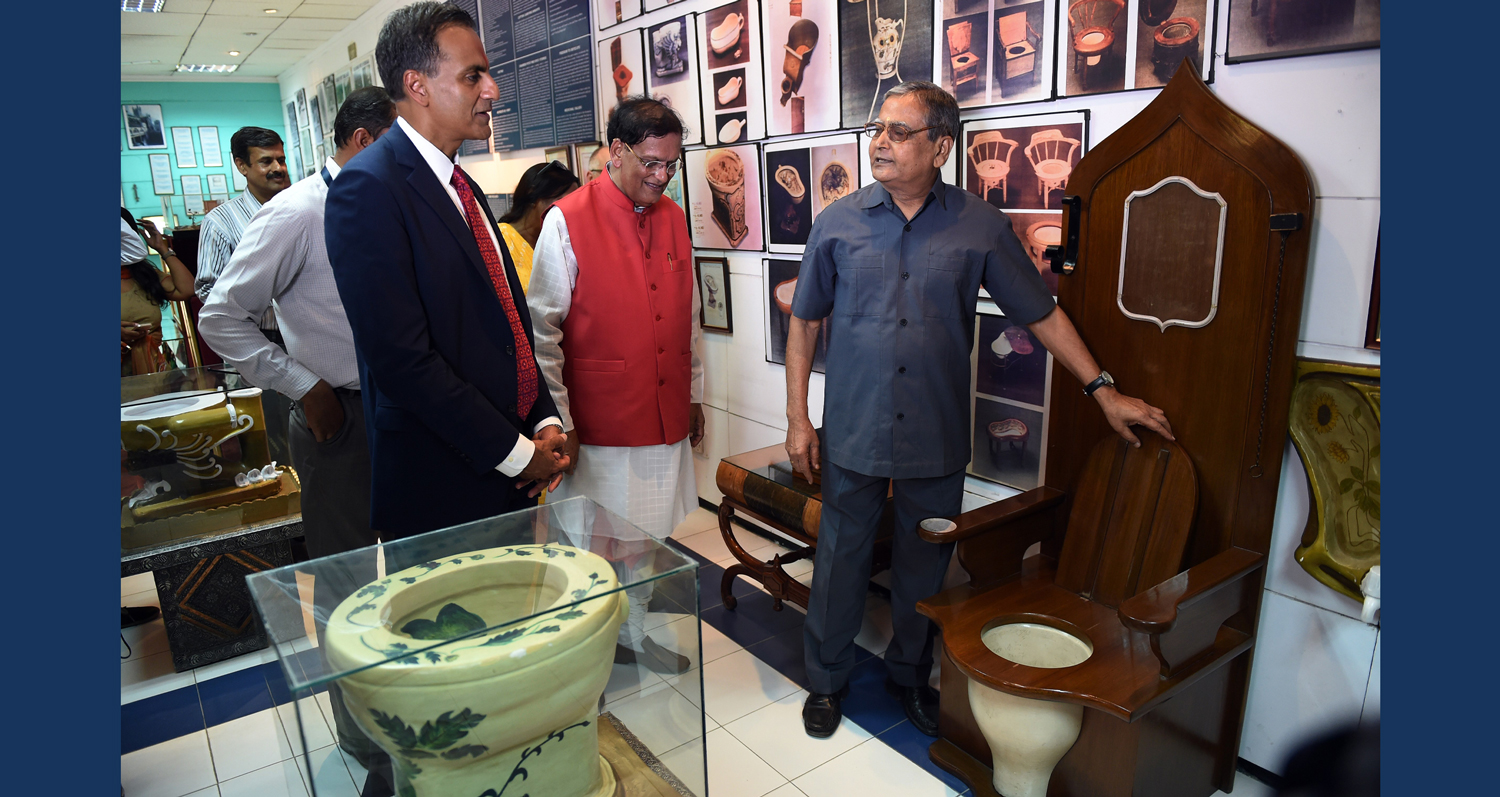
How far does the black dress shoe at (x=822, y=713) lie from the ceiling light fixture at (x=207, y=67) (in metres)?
12.6

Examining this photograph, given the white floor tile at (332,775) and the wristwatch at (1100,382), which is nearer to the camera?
the white floor tile at (332,775)

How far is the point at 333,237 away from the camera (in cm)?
172

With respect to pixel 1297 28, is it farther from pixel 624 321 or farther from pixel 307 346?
pixel 307 346

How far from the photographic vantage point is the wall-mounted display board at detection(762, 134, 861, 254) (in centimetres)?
329

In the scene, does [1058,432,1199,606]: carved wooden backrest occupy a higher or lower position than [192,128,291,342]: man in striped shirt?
lower

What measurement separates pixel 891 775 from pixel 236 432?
259 centimetres

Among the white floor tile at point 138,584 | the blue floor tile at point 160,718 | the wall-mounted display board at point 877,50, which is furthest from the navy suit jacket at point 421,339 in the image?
the white floor tile at point 138,584

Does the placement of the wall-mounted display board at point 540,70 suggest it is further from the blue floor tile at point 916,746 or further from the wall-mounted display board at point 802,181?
the blue floor tile at point 916,746

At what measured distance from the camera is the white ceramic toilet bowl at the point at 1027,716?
6.79 feet

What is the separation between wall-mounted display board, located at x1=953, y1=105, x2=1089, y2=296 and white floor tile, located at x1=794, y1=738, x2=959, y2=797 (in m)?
1.46

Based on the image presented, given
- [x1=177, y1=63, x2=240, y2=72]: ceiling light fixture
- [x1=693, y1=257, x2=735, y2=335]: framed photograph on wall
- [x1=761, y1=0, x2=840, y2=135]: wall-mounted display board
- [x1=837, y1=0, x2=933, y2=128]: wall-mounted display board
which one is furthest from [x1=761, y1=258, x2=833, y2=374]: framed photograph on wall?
[x1=177, y1=63, x2=240, y2=72]: ceiling light fixture

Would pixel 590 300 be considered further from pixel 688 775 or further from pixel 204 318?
pixel 688 775

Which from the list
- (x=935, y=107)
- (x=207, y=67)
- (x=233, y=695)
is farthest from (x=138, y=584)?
(x=207, y=67)

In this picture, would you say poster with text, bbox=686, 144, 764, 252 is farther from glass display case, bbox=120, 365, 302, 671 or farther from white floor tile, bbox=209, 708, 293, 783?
white floor tile, bbox=209, 708, 293, 783
